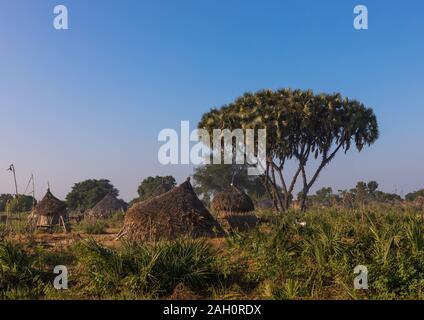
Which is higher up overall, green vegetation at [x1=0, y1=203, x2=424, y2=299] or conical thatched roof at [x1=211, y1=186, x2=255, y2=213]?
conical thatched roof at [x1=211, y1=186, x2=255, y2=213]

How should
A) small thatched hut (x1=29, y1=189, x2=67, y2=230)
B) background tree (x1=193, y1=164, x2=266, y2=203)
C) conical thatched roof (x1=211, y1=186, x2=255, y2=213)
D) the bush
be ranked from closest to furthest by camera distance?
the bush
conical thatched roof (x1=211, y1=186, x2=255, y2=213)
small thatched hut (x1=29, y1=189, x2=67, y2=230)
background tree (x1=193, y1=164, x2=266, y2=203)

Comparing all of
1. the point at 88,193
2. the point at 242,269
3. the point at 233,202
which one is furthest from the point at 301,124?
the point at 88,193

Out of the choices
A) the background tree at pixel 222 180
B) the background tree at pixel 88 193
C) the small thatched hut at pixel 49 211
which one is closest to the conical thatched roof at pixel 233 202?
the small thatched hut at pixel 49 211

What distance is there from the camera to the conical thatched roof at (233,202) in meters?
20.1

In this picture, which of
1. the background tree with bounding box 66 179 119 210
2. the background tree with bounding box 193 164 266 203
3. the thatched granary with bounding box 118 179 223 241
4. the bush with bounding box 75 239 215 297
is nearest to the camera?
the bush with bounding box 75 239 215 297

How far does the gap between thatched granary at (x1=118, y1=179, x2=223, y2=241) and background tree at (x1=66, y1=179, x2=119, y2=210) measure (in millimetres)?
48743

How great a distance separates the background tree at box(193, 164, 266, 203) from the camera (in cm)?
5309

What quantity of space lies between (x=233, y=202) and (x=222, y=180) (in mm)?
35554

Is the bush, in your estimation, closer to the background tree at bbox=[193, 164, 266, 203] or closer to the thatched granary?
the thatched granary

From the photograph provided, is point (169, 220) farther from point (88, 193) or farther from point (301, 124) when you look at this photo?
point (88, 193)

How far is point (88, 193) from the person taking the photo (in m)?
63.5

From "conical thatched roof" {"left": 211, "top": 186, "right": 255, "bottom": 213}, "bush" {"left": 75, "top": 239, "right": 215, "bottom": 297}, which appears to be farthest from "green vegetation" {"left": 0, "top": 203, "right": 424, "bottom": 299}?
"conical thatched roof" {"left": 211, "top": 186, "right": 255, "bottom": 213}
